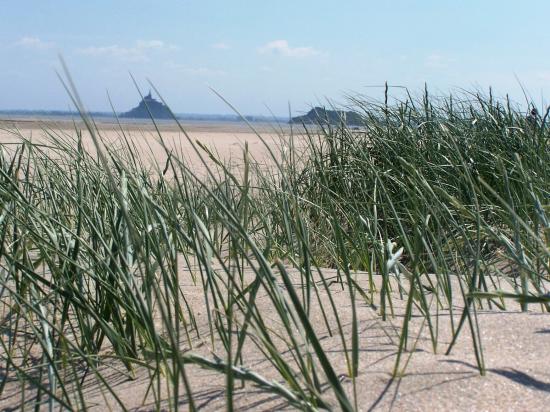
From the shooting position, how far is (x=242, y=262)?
1.64 meters

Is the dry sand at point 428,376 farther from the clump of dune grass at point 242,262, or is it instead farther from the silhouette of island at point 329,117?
the silhouette of island at point 329,117

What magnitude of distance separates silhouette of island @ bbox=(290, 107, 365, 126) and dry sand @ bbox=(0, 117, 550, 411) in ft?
6.90

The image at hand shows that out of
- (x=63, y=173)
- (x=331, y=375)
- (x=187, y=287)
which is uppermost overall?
(x=63, y=173)

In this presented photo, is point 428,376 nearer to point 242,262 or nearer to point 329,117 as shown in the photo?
point 242,262

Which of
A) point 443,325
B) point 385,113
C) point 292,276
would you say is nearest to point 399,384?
point 443,325

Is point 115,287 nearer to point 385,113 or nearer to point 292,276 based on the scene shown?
point 292,276

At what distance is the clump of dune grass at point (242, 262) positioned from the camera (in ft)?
3.47

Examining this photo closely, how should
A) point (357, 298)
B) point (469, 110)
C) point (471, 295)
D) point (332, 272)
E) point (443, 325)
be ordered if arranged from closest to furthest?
point (471, 295), point (443, 325), point (357, 298), point (332, 272), point (469, 110)

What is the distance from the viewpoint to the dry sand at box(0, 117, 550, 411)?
107 centimetres

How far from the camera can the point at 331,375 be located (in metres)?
0.90

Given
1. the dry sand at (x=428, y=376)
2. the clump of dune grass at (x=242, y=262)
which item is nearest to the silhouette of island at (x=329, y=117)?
the clump of dune grass at (x=242, y=262)

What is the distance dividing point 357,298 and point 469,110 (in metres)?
2.22

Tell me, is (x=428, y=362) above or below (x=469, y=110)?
below

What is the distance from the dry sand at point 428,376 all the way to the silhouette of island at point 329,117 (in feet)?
6.90
